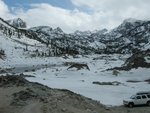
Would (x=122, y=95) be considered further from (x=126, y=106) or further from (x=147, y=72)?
(x=147, y=72)

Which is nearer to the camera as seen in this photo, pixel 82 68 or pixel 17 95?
pixel 17 95

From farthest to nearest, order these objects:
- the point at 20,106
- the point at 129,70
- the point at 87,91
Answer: the point at 129,70
the point at 87,91
the point at 20,106

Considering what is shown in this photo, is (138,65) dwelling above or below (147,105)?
above

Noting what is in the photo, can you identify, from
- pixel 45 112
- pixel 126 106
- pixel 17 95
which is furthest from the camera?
pixel 126 106

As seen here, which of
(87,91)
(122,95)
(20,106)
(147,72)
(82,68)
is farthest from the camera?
(82,68)

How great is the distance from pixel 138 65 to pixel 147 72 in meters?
10.4

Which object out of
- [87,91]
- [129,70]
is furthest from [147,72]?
[87,91]

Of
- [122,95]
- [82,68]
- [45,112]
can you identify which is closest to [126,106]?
[122,95]

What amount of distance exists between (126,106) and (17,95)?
14.1 meters

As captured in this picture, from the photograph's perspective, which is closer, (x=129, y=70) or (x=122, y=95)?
(x=122, y=95)

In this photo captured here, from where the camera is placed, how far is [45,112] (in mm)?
28047

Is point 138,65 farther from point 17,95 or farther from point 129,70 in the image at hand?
point 17,95

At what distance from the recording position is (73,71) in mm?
94875

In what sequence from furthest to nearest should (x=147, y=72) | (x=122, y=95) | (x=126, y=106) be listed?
(x=147, y=72) → (x=122, y=95) → (x=126, y=106)
